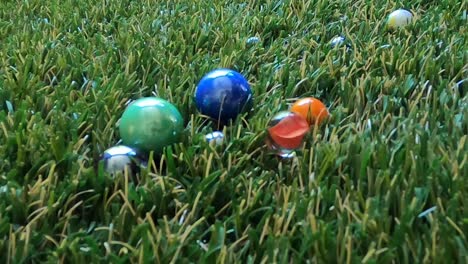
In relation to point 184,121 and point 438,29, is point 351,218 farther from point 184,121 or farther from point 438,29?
point 438,29

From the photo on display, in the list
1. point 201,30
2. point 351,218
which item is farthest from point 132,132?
point 201,30

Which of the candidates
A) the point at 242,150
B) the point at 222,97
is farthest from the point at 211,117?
the point at 242,150

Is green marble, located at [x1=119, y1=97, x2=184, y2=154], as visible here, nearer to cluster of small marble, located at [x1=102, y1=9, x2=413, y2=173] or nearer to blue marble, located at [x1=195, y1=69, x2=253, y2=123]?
cluster of small marble, located at [x1=102, y1=9, x2=413, y2=173]

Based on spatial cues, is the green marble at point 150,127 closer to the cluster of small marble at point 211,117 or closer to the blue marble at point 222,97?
the cluster of small marble at point 211,117

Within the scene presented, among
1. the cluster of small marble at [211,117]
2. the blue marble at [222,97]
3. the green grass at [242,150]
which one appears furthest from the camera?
the blue marble at [222,97]

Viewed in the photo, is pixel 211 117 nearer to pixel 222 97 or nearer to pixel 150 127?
pixel 222 97

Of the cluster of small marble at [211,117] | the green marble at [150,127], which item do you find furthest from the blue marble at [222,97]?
the green marble at [150,127]
